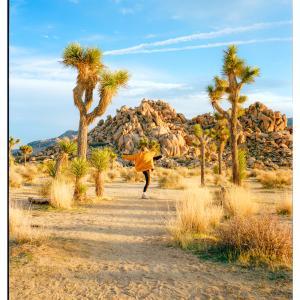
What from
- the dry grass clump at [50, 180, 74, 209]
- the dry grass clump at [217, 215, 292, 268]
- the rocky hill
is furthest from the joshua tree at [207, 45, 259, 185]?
the rocky hill

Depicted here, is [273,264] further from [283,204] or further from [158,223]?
[283,204]

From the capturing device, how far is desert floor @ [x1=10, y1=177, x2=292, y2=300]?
4.27 metres

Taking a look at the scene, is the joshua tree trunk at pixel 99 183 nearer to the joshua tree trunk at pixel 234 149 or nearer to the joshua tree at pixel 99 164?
the joshua tree at pixel 99 164

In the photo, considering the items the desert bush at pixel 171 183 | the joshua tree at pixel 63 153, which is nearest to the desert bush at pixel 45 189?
the joshua tree at pixel 63 153

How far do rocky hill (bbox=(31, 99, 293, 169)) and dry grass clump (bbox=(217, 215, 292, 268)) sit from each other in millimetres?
41929

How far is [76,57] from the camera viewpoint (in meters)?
12.6

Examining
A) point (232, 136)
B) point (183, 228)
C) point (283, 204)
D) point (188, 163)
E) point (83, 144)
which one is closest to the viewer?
point (183, 228)

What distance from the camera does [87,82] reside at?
1270cm

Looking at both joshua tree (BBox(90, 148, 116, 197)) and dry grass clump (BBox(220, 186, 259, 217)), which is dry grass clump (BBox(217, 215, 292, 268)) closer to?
dry grass clump (BBox(220, 186, 259, 217))

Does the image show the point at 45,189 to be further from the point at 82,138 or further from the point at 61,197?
the point at 61,197
